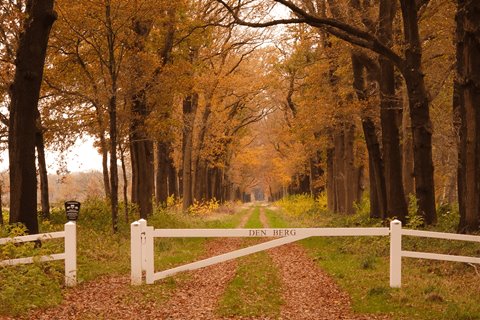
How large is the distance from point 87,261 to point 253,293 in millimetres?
4875

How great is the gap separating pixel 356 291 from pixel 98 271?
219 inches

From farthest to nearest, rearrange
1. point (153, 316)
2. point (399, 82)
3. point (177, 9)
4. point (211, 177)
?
point (211, 177) → point (399, 82) → point (177, 9) → point (153, 316)

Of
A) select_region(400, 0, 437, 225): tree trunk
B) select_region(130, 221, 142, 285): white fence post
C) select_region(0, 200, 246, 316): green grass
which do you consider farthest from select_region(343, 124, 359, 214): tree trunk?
select_region(130, 221, 142, 285): white fence post

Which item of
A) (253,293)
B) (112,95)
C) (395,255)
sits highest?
(112,95)

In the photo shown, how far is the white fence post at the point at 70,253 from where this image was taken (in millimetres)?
10320

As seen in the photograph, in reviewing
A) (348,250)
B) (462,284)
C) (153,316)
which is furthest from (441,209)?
(153,316)

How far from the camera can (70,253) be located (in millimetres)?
10430

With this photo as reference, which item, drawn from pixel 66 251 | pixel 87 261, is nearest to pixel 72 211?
pixel 87 261

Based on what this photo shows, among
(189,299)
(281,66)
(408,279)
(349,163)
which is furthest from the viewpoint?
(281,66)

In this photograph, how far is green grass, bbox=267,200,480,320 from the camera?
859cm

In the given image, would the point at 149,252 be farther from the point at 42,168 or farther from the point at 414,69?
the point at 42,168

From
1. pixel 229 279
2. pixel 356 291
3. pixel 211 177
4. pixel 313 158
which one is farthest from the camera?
pixel 211 177

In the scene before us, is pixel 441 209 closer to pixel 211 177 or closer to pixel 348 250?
pixel 348 250

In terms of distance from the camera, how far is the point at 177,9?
21.4m
